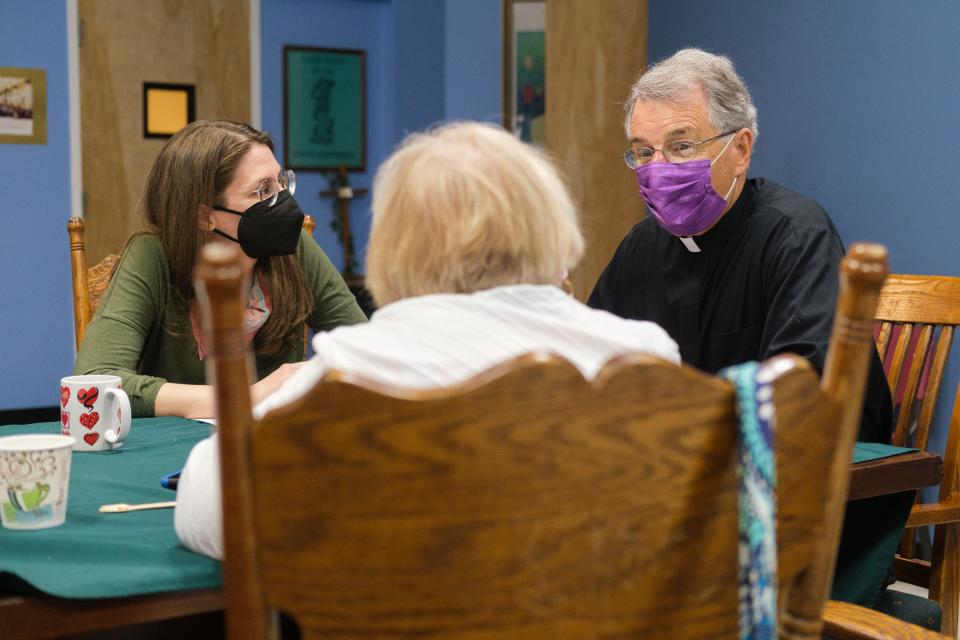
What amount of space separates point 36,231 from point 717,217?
4415 millimetres

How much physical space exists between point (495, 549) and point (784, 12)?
3566mm

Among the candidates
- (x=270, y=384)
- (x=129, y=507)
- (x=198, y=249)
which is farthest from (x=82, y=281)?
(x=129, y=507)

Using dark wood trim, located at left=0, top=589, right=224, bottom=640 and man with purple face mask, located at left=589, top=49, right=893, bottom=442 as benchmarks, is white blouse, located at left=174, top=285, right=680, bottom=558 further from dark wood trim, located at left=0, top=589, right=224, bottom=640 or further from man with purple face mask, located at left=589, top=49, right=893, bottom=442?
man with purple face mask, located at left=589, top=49, right=893, bottom=442

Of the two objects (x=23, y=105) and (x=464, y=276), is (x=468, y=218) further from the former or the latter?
(x=23, y=105)

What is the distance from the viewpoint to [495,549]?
2.73 ft

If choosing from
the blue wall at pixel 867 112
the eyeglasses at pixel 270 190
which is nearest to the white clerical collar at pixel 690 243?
the eyeglasses at pixel 270 190

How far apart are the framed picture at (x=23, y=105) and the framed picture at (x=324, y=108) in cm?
146

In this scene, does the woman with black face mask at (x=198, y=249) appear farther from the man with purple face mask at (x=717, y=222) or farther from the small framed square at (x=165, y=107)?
the small framed square at (x=165, y=107)

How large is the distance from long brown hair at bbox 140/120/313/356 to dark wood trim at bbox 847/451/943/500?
1296 millimetres

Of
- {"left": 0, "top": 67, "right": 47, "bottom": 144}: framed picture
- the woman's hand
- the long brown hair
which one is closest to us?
the woman's hand

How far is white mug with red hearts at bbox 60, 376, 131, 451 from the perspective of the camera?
169cm

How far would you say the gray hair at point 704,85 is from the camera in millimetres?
2395

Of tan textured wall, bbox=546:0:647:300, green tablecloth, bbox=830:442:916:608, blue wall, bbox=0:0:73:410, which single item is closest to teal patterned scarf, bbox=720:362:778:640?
green tablecloth, bbox=830:442:916:608

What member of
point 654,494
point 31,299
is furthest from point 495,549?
point 31,299
